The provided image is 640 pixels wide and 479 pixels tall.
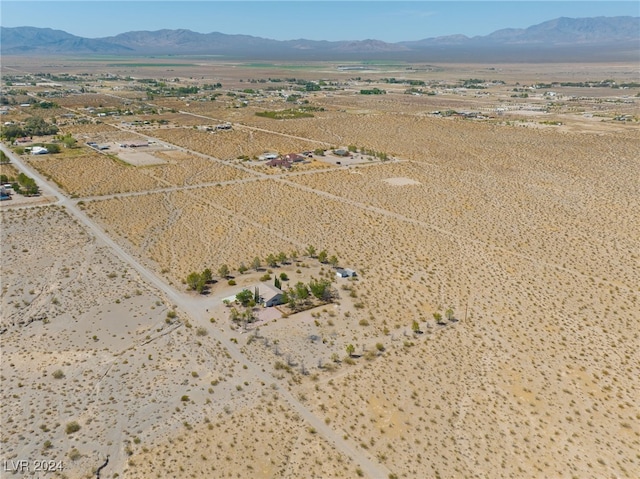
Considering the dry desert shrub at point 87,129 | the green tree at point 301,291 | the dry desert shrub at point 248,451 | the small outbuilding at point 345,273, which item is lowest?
the dry desert shrub at point 87,129

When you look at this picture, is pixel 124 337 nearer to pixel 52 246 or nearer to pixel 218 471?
pixel 218 471

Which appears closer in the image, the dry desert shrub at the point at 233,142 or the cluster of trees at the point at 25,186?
the cluster of trees at the point at 25,186

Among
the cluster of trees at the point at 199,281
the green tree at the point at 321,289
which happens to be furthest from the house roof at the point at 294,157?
the green tree at the point at 321,289

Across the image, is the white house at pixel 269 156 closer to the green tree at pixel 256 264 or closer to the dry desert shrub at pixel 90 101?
the green tree at pixel 256 264

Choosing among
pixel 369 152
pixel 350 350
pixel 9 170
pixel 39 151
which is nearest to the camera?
pixel 350 350

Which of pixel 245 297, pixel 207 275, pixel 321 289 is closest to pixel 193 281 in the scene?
pixel 207 275

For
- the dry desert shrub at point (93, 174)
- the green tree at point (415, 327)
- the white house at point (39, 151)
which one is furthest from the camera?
the white house at point (39, 151)

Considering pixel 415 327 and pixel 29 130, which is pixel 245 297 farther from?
pixel 29 130
